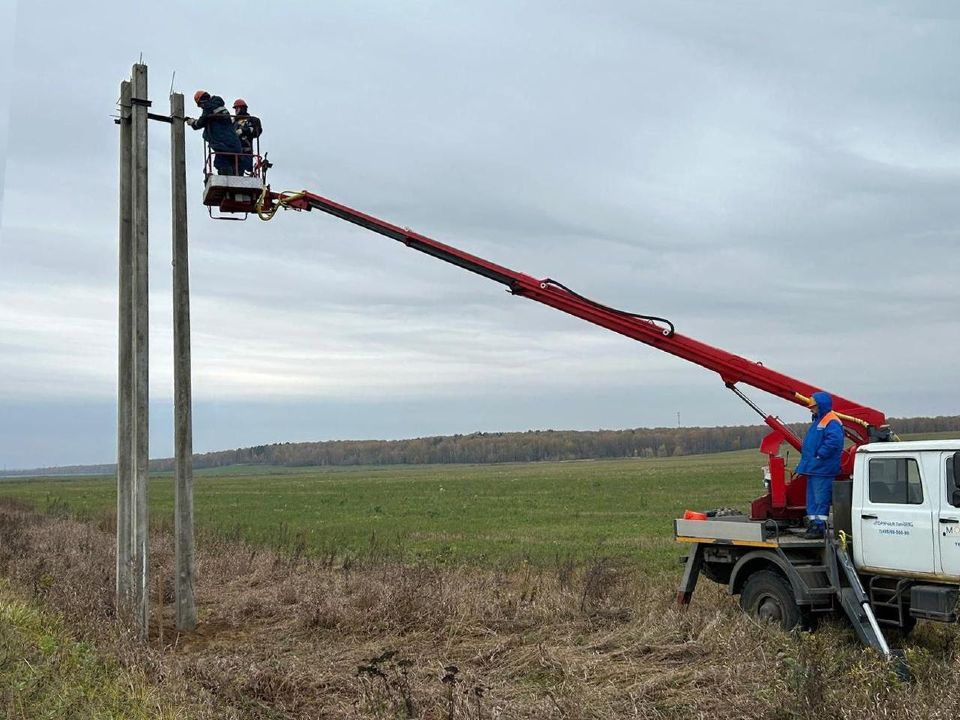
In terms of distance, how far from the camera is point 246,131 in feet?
39.5

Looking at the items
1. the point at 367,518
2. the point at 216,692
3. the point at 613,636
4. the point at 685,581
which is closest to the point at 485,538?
the point at 367,518

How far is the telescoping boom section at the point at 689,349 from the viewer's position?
1110cm

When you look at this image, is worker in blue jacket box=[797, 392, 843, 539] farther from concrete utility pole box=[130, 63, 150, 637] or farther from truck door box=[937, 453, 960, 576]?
concrete utility pole box=[130, 63, 150, 637]

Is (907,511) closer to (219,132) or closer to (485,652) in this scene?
(485,652)

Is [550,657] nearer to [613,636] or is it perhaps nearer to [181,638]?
[613,636]

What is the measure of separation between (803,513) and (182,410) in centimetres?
769

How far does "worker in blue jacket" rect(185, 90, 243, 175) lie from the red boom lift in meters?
0.32

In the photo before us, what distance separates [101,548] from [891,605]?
14.8 meters

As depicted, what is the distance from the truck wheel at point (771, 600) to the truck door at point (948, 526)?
62.2 inches

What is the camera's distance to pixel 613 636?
384 inches

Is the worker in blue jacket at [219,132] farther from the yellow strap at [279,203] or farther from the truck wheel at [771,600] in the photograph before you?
the truck wheel at [771,600]

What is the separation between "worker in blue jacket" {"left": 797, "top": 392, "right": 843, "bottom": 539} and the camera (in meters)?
10.3

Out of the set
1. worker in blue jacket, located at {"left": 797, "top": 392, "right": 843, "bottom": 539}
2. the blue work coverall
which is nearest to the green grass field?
worker in blue jacket, located at {"left": 797, "top": 392, "right": 843, "bottom": 539}

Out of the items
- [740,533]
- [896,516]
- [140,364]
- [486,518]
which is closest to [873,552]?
[896,516]
